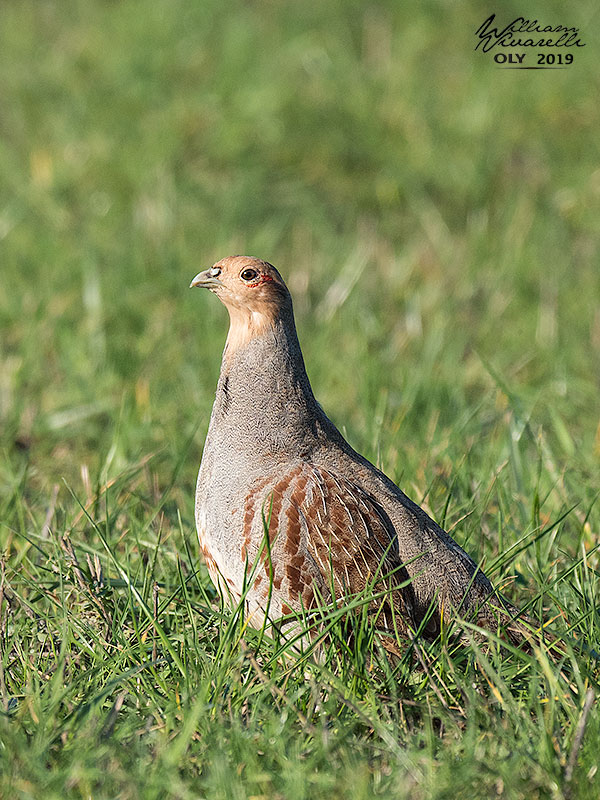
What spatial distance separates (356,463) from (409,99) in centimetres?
600

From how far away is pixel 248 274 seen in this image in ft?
10.7

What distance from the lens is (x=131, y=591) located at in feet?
10.6

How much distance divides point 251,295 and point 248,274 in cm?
7

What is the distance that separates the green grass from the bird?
0.52 ft

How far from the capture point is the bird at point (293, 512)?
3.10m

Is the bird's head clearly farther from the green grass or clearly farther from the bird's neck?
the green grass

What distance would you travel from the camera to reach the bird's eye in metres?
3.27
